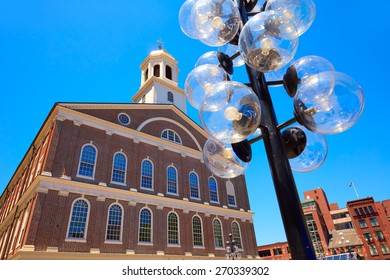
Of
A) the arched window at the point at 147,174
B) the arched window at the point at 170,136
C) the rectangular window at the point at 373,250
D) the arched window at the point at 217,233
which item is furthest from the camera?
the rectangular window at the point at 373,250

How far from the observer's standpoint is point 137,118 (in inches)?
882

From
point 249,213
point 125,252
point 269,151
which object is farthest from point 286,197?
point 249,213

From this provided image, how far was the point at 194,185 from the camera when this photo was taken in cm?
2302

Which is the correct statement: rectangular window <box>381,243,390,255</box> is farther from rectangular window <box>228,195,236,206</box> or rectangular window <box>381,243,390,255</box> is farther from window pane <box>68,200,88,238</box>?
window pane <box>68,200,88,238</box>

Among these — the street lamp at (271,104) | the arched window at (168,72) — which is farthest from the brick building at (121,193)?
the street lamp at (271,104)

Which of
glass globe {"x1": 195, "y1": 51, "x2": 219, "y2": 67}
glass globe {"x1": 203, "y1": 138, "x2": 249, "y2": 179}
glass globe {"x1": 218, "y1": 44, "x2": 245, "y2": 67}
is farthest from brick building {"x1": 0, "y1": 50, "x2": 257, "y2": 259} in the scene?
glass globe {"x1": 218, "y1": 44, "x2": 245, "y2": 67}

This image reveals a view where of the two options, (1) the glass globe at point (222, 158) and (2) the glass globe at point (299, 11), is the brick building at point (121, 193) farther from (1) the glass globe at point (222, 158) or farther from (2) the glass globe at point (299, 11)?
(2) the glass globe at point (299, 11)

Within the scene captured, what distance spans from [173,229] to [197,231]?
7.93 ft

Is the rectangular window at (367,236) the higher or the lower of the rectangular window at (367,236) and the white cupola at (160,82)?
the lower

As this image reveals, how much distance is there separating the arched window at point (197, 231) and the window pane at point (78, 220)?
8.92 metres

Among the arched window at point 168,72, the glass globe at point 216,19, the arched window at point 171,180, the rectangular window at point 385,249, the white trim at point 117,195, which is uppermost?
the arched window at point 168,72

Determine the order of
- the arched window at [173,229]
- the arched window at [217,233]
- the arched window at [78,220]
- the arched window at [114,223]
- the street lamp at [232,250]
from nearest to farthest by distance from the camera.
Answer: the arched window at [78,220] → the street lamp at [232,250] → the arched window at [114,223] → the arched window at [173,229] → the arched window at [217,233]

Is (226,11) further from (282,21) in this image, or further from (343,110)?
(343,110)

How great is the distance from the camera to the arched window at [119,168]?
18516mm
